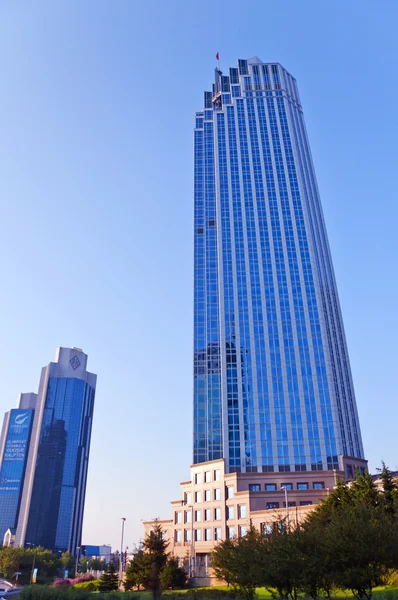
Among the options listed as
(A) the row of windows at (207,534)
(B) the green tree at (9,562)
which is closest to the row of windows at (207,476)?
(A) the row of windows at (207,534)

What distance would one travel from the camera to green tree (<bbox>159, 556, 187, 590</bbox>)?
2188 inches

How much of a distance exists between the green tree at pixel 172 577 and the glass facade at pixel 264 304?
33.0 m

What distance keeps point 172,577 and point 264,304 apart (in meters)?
58.6

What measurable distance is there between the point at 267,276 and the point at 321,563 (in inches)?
3208

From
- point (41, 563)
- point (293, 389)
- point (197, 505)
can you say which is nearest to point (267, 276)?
point (293, 389)

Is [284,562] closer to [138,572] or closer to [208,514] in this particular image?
[138,572]

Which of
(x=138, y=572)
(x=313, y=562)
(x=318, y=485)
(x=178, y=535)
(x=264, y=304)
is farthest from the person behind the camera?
(x=264, y=304)

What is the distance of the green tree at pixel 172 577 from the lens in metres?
55.6

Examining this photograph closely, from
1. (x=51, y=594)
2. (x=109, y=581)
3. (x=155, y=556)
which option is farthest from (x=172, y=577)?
(x=51, y=594)

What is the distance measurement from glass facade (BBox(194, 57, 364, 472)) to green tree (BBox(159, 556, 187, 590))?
3300 cm

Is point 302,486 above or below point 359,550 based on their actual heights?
above

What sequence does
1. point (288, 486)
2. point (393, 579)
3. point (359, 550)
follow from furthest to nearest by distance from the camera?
point (288, 486)
point (393, 579)
point (359, 550)

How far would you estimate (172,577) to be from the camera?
56875mm

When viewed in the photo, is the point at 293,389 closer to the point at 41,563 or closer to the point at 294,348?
the point at 294,348
